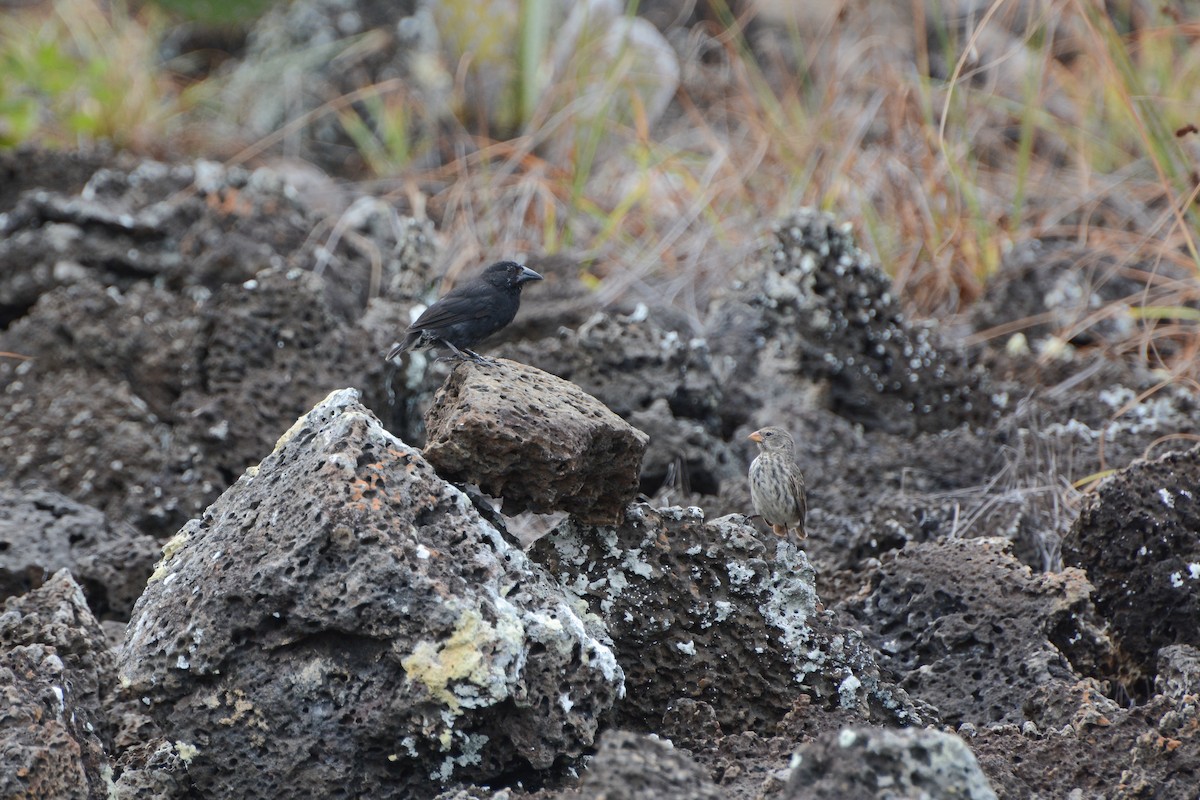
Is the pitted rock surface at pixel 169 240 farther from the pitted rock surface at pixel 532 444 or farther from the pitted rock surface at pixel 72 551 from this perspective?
the pitted rock surface at pixel 532 444

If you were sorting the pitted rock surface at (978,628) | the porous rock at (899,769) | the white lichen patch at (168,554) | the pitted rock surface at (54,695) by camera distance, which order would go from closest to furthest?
the porous rock at (899,769)
the pitted rock surface at (54,695)
the white lichen patch at (168,554)
the pitted rock surface at (978,628)

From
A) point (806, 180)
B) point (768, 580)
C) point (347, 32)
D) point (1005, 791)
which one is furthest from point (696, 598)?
point (347, 32)

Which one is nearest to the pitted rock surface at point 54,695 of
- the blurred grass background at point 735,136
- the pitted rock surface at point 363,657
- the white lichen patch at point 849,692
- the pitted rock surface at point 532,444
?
the pitted rock surface at point 363,657

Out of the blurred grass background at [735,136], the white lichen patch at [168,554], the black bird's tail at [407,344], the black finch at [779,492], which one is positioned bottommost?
the blurred grass background at [735,136]

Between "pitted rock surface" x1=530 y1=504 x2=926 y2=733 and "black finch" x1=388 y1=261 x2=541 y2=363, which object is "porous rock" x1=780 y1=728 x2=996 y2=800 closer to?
"pitted rock surface" x1=530 y1=504 x2=926 y2=733

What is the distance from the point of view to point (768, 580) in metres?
3.59

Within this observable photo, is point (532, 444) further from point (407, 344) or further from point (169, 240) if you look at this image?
point (169, 240)

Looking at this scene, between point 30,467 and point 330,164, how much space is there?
4.99 m

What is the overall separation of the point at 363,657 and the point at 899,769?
1205mm

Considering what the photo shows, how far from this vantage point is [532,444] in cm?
329

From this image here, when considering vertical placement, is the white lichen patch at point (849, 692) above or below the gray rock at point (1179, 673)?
below

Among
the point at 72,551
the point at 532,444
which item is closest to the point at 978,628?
the point at 532,444

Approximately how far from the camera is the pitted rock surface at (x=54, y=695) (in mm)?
2875

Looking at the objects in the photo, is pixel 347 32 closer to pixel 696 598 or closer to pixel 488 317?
pixel 488 317
